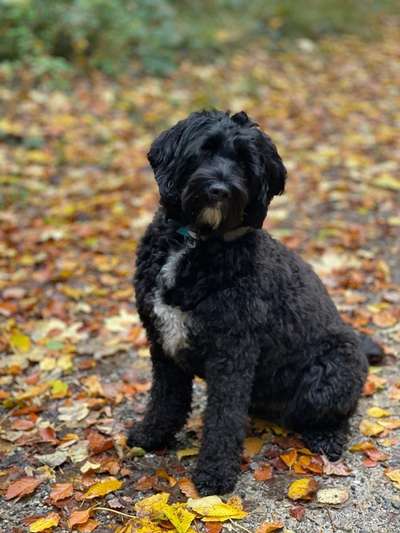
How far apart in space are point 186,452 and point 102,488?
594 millimetres

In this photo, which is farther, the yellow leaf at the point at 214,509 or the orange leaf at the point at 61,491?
the orange leaf at the point at 61,491

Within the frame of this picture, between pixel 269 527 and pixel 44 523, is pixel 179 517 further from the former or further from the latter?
pixel 44 523

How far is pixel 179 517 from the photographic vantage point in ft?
11.2

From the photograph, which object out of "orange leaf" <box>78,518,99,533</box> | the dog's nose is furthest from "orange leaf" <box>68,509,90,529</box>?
the dog's nose

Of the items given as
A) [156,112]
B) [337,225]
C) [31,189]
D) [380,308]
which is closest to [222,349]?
[380,308]

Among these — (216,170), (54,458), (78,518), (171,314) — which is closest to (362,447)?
(171,314)

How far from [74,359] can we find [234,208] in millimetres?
2213

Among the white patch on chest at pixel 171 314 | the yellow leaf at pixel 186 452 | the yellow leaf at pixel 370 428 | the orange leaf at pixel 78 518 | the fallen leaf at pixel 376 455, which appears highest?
the white patch on chest at pixel 171 314

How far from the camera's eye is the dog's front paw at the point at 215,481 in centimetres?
369

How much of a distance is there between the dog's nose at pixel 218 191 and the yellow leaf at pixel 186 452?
162 centimetres

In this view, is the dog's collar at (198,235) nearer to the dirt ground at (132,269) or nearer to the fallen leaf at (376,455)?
the dirt ground at (132,269)

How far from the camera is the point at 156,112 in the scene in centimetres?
984

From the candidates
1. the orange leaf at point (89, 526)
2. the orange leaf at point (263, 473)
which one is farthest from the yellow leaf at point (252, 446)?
the orange leaf at point (89, 526)

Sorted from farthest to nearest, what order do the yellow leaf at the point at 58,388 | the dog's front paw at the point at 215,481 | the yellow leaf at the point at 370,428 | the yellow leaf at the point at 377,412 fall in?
the yellow leaf at the point at 58,388 → the yellow leaf at the point at 377,412 → the yellow leaf at the point at 370,428 → the dog's front paw at the point at 215,481
